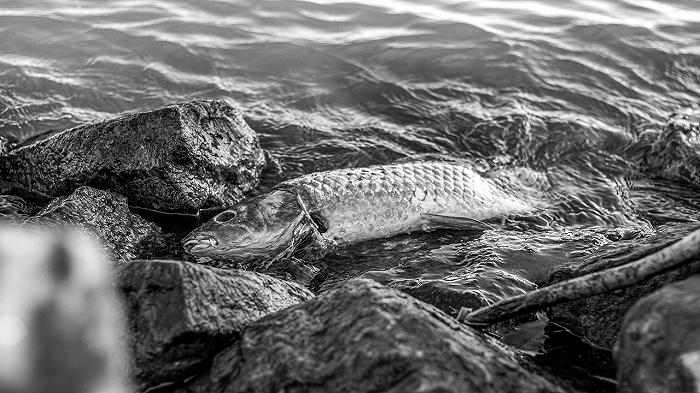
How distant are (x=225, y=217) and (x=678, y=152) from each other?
176 inches

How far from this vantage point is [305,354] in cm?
251

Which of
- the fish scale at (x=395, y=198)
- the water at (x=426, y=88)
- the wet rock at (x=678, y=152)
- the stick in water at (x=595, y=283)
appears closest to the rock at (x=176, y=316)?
the stick in water at (x=595, y=283)

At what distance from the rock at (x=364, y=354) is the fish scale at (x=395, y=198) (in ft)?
7.52

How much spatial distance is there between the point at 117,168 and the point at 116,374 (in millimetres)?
3344

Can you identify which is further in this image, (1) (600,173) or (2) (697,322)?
(1) (600,173)

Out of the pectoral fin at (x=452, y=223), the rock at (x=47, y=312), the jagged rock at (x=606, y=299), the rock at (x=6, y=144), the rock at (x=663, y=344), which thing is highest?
the rock at (x=47, y=312)

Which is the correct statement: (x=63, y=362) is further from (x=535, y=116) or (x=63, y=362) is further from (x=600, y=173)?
(x=535, y=116)

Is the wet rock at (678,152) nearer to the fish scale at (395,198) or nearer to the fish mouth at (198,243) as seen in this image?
the fish scale at (395,198)

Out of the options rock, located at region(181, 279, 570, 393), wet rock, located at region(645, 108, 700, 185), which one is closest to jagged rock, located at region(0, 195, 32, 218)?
rock, located at region(181, 279, 570, 393)

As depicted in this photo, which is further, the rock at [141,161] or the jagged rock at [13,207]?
the rock at [141,161]

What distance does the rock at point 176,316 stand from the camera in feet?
9.14

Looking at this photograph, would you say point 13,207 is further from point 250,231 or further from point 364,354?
point 364,354

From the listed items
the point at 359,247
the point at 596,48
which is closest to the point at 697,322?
the point at 359,247

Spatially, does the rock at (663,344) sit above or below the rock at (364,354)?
above
